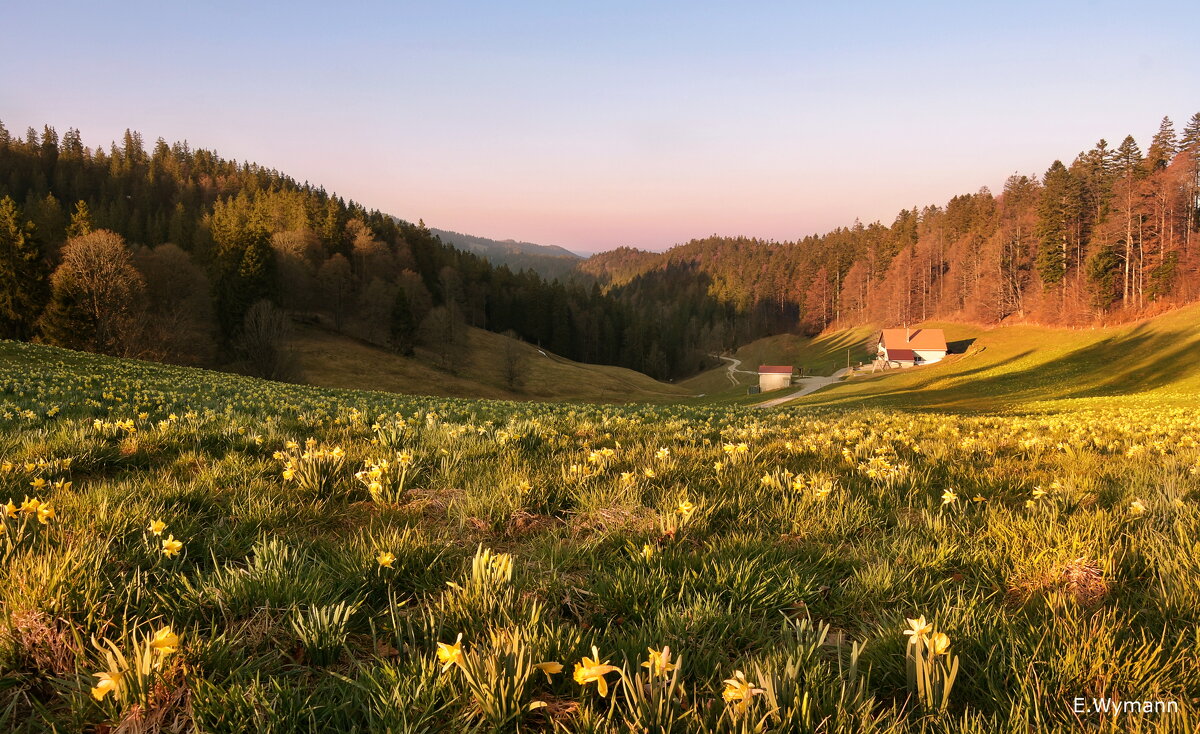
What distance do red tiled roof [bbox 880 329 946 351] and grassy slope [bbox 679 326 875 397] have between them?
32.8ft

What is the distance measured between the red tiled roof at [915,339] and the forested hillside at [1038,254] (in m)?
12.0

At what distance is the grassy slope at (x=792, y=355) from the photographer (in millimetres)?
104806

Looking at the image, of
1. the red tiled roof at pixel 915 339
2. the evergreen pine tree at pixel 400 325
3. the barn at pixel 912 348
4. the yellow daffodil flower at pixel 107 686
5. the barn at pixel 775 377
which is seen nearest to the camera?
the yellow daffodil flower at pixel 107 686

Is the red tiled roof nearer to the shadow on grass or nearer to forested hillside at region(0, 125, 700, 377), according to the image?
the shadow on grass

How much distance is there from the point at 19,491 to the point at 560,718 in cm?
419

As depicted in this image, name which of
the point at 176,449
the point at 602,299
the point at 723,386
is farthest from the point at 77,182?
the point at 176,449

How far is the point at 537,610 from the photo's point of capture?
6.75 feet

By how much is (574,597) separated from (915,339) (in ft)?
342

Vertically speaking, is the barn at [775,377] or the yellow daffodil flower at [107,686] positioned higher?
the yellow daffodil flower at [107,686]

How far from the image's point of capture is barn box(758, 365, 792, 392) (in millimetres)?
81062

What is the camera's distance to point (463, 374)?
76375mm

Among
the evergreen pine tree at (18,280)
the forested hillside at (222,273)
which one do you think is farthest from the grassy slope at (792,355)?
the evergreen pine tree at (18,280)

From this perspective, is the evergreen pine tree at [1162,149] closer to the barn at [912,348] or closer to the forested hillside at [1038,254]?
the forested hillside at [1038,254]

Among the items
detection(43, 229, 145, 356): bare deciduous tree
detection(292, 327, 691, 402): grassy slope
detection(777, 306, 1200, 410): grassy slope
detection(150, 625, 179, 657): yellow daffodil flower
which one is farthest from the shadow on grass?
detection(43, 229, 145, 356): bare deciduous tree
